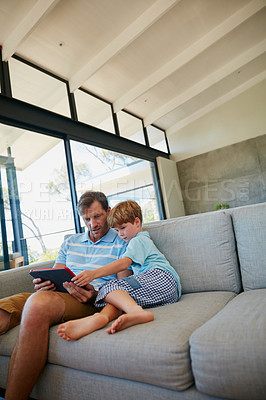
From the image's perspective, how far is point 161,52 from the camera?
425 centimetres

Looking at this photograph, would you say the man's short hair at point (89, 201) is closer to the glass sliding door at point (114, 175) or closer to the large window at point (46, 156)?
the large window at point (46, 156)

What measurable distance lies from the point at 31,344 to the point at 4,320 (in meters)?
0.34

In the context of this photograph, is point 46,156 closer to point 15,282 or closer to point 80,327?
point 15,282

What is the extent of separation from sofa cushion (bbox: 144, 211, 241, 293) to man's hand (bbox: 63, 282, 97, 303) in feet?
1.54

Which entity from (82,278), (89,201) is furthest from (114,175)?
(82,278)

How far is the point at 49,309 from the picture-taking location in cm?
121

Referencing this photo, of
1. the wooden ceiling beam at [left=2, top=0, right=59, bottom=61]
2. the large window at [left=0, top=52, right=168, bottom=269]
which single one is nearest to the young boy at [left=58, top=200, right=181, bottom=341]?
the large window at [left=0, top=52, right=168, bottom=269]

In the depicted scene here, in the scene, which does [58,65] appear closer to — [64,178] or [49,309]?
[64,178]

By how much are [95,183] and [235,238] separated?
11.0 ft

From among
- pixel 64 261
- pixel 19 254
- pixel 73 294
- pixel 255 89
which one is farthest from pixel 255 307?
pixel 255 89

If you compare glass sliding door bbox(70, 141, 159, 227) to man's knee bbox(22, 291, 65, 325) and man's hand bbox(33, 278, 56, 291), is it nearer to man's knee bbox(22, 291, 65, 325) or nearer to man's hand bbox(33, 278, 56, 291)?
man's hand bbox(33, 278, 56, 291)

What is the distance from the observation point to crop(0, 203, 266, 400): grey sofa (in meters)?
0.81

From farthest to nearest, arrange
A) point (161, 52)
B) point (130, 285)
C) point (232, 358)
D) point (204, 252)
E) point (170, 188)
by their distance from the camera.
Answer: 1. point (170, 188)
2. point (161, 52)
3. point (204, 252)
4. point (130, 285)
5. point (232, 358)

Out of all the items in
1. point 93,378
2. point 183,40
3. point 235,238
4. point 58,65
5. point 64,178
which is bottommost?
point 93,378
